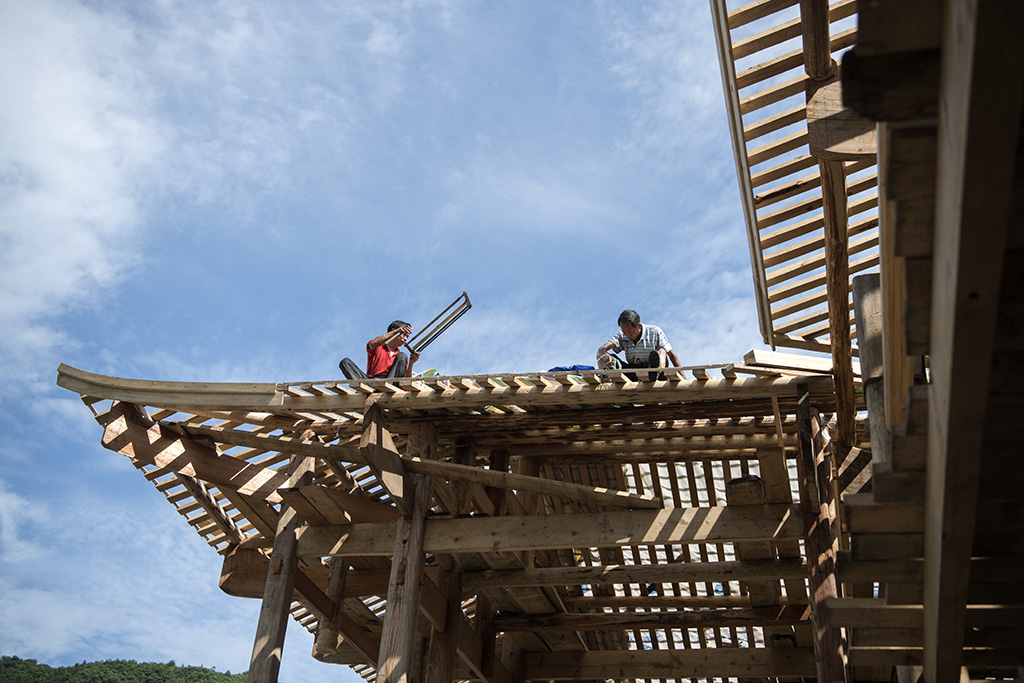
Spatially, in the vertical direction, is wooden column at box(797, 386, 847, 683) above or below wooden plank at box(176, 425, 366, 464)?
below

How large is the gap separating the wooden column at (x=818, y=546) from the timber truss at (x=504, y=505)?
0.05ft

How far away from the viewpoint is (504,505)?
314 inches

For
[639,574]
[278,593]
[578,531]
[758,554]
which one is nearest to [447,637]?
[278,593]

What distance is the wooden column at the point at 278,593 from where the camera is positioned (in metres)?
6.64

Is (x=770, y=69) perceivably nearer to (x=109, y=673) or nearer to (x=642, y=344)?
A: (x=642, y=344)

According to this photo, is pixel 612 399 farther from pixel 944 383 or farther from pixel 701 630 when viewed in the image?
pixel 701 630

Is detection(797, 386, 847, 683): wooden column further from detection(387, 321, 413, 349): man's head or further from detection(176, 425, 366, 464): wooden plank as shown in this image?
detection(387, 321, 413, 349): man's head

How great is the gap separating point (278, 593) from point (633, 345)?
343cm

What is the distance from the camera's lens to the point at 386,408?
695cm

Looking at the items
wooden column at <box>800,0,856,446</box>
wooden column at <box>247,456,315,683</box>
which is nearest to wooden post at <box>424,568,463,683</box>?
wooden column at <box>247,456,315,683</box>

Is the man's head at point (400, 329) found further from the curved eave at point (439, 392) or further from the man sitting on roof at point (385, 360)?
the curved eave at point (439, 392)

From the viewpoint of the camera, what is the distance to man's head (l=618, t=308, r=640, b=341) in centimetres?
740

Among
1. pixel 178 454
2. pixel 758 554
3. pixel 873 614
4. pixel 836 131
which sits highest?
pixel 836 131

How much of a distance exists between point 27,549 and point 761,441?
416 ft
